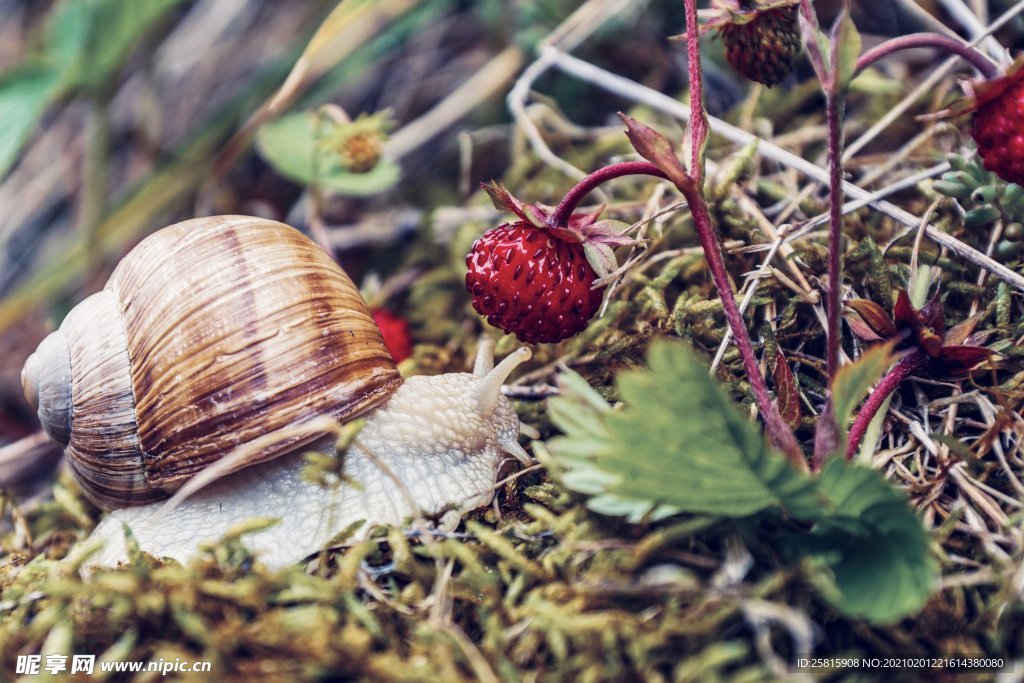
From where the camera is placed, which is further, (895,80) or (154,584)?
(895,80)

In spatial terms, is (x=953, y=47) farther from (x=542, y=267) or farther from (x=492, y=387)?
(x=492, y=387)

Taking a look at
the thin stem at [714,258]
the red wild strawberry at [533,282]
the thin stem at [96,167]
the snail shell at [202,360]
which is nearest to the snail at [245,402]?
the snail shell at [202,360]

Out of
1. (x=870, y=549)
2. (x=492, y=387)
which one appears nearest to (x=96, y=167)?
(x=492, y=387)

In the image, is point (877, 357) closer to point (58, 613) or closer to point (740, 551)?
point (740, 551)

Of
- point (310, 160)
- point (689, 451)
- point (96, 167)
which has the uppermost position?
point (96, 167)

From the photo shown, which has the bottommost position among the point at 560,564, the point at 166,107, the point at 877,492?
the point at 560,564

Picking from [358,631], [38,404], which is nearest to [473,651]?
[358,631]
